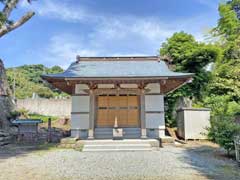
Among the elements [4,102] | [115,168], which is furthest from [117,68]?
[4,102]

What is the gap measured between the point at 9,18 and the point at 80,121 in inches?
196

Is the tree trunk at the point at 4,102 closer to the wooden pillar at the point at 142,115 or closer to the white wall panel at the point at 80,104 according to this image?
the white wall panel at the point at 80,104

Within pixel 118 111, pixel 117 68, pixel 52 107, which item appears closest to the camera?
pixel 118 111

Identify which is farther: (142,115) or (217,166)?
(142,115)

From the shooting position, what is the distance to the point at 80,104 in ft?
33.7

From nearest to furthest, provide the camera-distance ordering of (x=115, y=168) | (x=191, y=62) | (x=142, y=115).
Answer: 1. (x=115, y=168)
2. (x=142, y=115)
3. (x=191, y=62)

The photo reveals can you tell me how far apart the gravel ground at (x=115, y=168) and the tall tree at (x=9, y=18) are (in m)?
4.55

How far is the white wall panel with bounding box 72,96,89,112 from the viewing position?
1024cm

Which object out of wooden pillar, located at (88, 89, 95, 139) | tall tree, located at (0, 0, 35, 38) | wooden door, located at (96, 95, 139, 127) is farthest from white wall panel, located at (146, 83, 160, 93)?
tall tree, located at (0, 0, 35, 38)

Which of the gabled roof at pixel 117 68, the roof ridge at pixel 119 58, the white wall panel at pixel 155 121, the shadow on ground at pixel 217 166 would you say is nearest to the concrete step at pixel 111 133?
the white wall panel at pixel 155 121

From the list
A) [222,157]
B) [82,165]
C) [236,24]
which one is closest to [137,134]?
[222,157]

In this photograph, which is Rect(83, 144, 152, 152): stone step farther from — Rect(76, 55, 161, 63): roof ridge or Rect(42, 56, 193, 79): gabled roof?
Rect(76, 55, 161, 63): roof ridge

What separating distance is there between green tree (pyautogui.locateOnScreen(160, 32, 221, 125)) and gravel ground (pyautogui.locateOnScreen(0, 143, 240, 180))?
688cm

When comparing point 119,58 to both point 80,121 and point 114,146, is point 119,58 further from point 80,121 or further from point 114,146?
point 114,146
